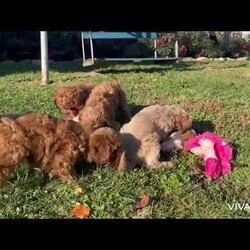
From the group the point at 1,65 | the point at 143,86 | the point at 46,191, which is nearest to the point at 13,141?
the point at 46,191

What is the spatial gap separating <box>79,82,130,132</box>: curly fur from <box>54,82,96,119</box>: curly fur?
0.08 metres

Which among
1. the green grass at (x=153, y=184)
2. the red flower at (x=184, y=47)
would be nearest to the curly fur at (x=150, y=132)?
the green grass at (x=153, y=184)

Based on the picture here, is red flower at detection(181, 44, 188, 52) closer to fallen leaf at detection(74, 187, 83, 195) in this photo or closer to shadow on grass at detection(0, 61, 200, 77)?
shadow on grass at detection(0, 61, 200, 77)

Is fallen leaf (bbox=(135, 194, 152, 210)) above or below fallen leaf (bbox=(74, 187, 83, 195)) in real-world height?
below

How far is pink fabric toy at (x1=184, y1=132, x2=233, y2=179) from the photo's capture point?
141 inches

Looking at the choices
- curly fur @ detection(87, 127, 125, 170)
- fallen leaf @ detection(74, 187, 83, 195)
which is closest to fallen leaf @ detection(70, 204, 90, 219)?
fallen leaf @ detection(74, 187, 83, 195)

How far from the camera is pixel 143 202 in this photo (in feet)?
9.78

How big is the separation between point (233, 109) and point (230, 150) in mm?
1246

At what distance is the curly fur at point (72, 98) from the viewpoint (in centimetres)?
404

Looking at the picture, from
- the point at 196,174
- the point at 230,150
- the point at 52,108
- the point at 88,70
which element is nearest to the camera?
the point at 196,174

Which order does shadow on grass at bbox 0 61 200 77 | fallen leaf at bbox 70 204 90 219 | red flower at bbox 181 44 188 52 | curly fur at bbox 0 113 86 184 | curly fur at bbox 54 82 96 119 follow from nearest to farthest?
fallen leaf at bbox 70 204 90 219 → curly fur at bbox 0 113 86 184 → curly fur at bbox 54 82 96 119 → shadow on grass at bbox 0 61 200 77 → red flower at bbox 181 44 188 52

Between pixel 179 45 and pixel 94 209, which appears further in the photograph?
pixel 179 45

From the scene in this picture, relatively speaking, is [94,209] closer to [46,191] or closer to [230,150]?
[46,191]
